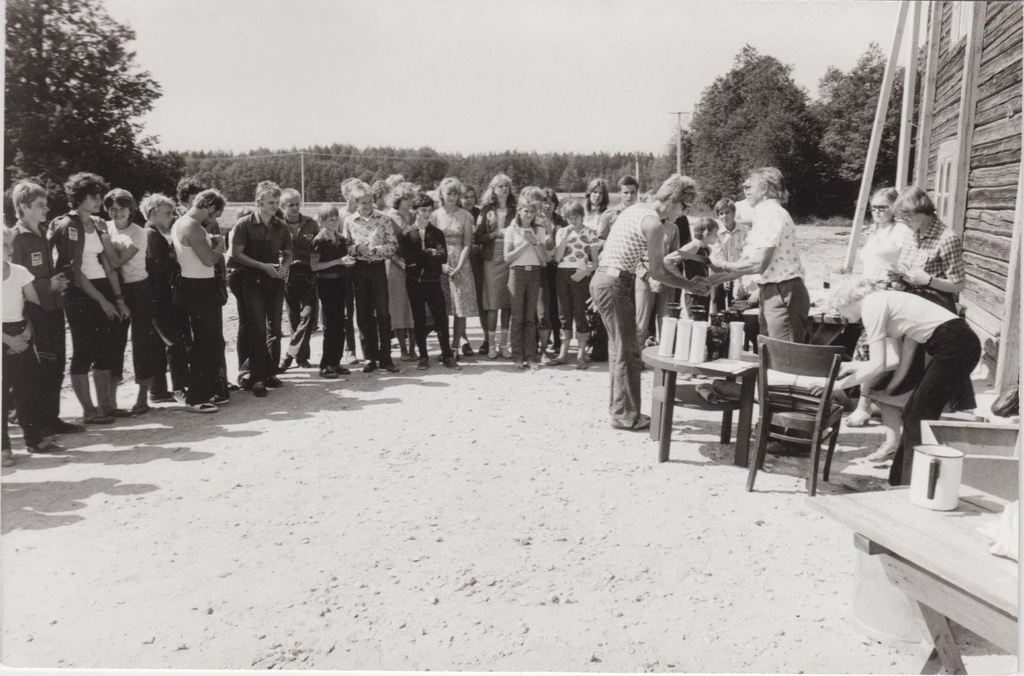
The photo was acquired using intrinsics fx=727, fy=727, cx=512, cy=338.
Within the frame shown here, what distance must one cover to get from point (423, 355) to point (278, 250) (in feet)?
6.08

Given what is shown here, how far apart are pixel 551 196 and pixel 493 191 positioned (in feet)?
2.13

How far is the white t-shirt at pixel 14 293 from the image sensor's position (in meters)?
4.18

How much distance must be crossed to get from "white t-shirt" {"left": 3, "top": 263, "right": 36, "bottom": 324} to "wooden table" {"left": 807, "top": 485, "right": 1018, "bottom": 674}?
433cm

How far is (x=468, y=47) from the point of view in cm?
383

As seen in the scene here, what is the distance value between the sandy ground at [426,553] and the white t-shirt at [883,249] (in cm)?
122

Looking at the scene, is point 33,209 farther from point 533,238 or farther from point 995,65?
point 995,65

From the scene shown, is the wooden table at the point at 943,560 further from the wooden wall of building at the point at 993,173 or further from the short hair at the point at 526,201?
the short hair at the point at 526,201

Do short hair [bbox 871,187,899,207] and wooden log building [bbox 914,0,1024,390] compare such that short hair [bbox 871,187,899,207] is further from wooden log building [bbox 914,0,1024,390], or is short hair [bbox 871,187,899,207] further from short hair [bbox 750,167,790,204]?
short hair [bbox 750,167,790,204]

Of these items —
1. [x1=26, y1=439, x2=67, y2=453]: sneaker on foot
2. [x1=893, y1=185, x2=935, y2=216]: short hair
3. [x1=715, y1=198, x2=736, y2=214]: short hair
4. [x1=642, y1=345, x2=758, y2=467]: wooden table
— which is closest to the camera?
[x1=642, y1=345, x2=758, y2=467]: wooden table

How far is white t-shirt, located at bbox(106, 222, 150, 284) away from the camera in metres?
5.59

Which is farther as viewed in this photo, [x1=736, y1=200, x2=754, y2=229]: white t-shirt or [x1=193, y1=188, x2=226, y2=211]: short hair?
[x1=736, y1=200, x2=754, y2=229]: white t-shirt

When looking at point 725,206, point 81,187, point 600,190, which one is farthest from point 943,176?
point 81,187

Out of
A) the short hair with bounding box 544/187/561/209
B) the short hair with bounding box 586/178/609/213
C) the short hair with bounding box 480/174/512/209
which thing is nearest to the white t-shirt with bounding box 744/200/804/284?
the short hair with bounding box 586/178/609/213

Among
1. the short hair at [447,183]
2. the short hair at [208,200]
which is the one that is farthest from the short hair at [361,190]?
the short hair at [208,200]
